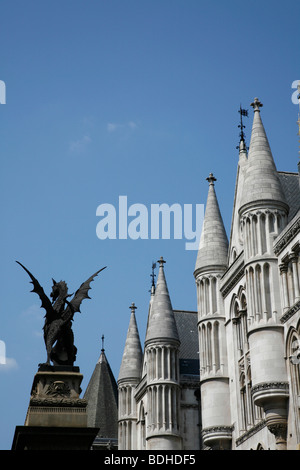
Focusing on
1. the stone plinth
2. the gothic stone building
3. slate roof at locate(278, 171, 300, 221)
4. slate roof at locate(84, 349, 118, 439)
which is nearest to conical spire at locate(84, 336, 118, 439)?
slate roof at locate(84, 349, 118, 439)

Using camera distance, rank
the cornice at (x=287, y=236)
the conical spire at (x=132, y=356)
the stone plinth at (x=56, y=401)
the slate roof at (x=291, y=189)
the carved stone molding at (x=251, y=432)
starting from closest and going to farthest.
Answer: the stone plinth at (x=56, y=401), the cornice at (x=287, y=236), the carved stone molding at (x=251, y=432), the slate roof at (x=291, y=189), the conical spire at (x=132, y=356)

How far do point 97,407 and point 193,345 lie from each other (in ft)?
75.8

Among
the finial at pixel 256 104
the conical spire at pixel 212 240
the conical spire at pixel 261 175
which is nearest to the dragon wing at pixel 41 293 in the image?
the conical spire at pixel 261 175

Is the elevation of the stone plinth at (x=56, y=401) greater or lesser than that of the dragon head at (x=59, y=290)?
lesser

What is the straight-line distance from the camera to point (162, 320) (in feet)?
175

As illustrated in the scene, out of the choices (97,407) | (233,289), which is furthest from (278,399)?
(97,407)

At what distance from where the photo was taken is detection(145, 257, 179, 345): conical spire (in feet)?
173

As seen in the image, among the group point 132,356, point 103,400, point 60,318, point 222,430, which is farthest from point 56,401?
point 103,400

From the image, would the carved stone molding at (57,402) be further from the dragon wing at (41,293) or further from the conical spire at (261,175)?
the conical spire at (261,175)

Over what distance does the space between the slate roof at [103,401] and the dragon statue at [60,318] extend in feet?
182

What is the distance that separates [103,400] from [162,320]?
27.7 m

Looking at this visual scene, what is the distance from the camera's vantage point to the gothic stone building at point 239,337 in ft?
122

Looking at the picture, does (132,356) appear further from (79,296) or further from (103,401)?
(79,296)
